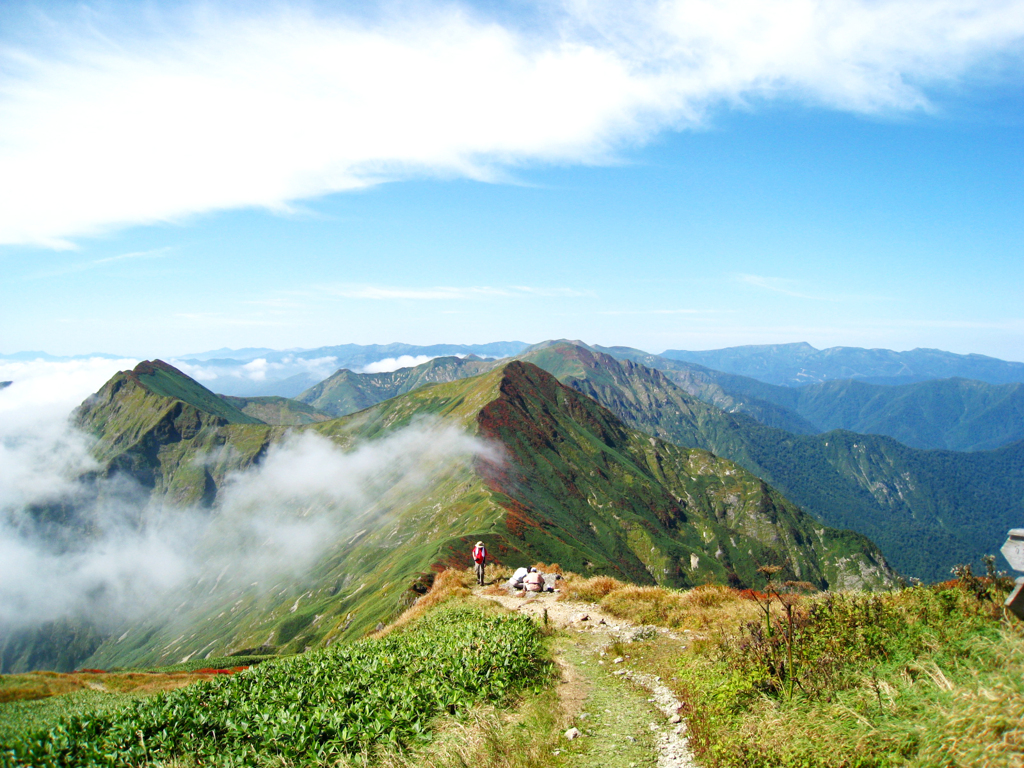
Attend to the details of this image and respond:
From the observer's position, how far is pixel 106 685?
31656 millimetres

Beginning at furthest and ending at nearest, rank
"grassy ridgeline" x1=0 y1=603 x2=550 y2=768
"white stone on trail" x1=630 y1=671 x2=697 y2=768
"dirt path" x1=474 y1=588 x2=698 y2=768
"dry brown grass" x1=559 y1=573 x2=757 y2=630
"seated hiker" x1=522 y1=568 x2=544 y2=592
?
"seated hiker" x1=522 y1=568 x2=544 y2=592, "dry brown grass" x1=559 y1=573 x2=757 y2=630, "grassy ridgeline" x1=0 y1=603 x2=550 y2=768, "dirt path" x1=474 y1=588 x2=698 y2=768, "white stone on trail" x1=630 y1=671 x2=697 y2=768

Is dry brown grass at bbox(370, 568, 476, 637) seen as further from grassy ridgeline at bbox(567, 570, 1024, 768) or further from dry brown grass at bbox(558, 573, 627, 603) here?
grassy ridgeline at bbox(567, 570, 1024, 768)

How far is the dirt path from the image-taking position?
1109 cm

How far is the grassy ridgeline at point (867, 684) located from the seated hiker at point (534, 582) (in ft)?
43.7

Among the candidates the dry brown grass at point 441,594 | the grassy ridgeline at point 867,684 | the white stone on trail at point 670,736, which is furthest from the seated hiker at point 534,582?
the white stone on trail at point 670,736

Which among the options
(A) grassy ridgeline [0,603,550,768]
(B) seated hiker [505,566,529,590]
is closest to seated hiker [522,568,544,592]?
(B) seated hiker [505,566,529,590]

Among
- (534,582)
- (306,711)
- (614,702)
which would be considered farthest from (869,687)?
(534,582)

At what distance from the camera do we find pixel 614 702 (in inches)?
559

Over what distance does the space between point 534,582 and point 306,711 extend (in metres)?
18.7

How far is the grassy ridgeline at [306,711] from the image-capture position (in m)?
11.6

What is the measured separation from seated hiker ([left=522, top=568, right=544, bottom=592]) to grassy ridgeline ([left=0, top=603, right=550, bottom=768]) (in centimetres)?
1241

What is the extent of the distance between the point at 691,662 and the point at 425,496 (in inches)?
5983

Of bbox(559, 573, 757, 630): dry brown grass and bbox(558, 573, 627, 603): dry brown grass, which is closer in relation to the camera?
bbox(559, 573, 757, 630): dry brown grass

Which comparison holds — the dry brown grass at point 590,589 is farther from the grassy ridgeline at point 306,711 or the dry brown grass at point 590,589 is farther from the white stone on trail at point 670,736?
the white stone on trail at point 670,736
